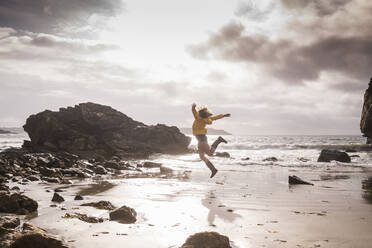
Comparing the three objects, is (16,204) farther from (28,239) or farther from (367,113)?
(367,113)

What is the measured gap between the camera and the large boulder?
127ft

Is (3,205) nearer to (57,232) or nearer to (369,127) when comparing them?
(57,232)

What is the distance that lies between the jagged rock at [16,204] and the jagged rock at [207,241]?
333 centimetres

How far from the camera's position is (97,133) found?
44.1 m

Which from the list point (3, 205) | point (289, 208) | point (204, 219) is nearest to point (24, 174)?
point (3, 205)

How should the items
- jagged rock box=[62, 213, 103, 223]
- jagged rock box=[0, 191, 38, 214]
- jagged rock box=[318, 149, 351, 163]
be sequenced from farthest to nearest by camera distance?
1. jagged rock box=[318, 149, 351, 163]
2. jagged rock box=[0, 191, 38, 214]
3. jagged rock box=[62, 213, 103, 223]

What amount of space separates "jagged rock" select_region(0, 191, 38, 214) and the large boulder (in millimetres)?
32488

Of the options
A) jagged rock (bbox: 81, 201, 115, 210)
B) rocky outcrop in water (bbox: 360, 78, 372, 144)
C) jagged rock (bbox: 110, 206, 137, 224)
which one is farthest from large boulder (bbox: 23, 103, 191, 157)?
jagged rock (bbox: 110, 206, 137, 224)

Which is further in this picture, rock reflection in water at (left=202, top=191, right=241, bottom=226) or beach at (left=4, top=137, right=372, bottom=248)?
rock reflection in water at (left=202, top=191, right=241, bottom=226)

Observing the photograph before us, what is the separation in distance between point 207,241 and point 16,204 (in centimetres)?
370

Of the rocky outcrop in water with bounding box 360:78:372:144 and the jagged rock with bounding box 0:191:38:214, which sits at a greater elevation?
the rocky outcrop in water with bounding box 360:78:372:144

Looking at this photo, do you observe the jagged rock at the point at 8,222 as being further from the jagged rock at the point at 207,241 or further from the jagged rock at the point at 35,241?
the jagged rock at the point at 207,241

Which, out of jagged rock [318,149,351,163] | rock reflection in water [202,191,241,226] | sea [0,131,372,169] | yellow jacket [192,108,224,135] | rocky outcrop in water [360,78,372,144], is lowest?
sea [0,131,372,169]

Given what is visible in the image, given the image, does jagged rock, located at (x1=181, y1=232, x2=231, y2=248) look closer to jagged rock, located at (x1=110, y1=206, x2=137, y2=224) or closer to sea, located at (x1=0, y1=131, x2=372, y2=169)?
jagged rock, located at (x1=110, y1=206, x2=137, y2=224)
